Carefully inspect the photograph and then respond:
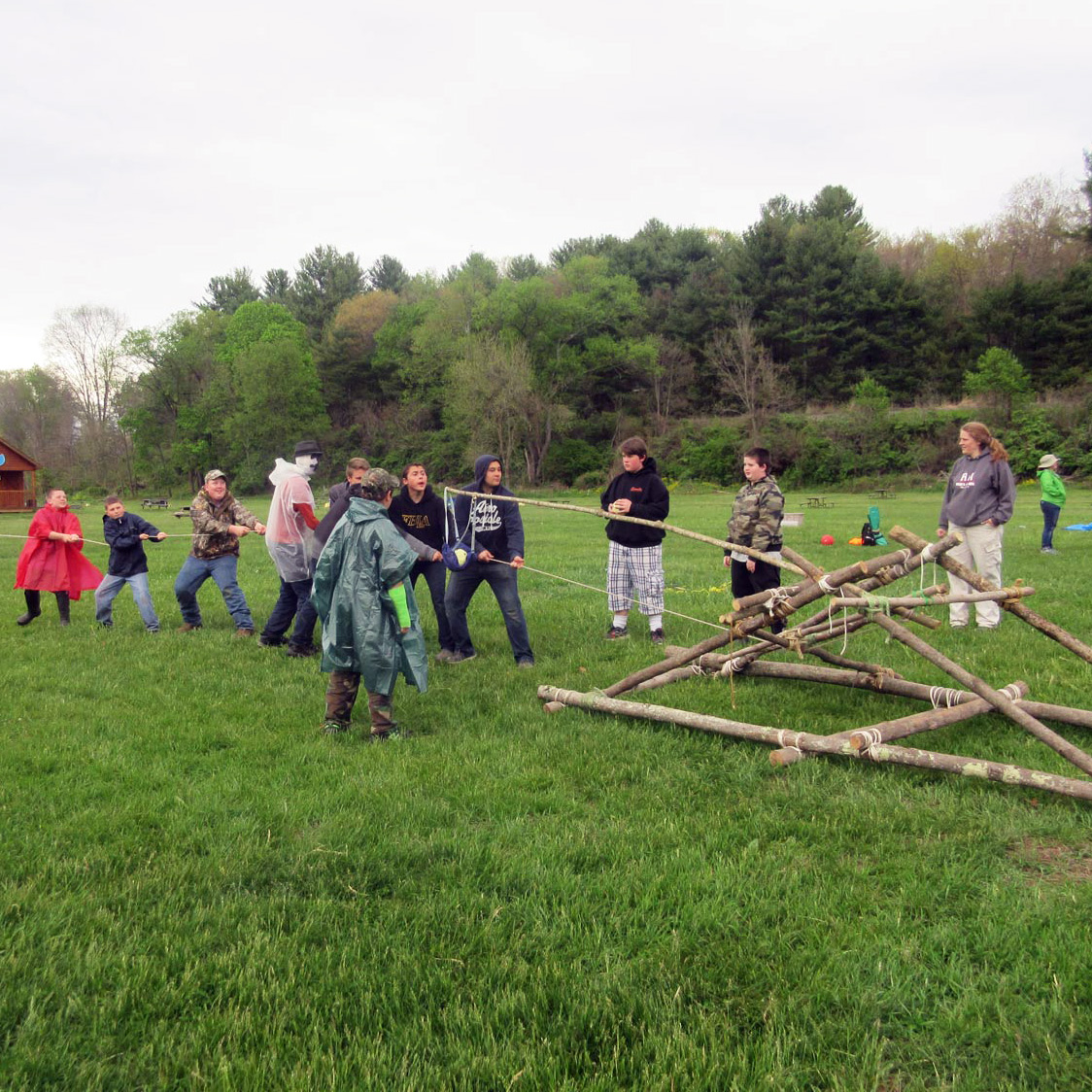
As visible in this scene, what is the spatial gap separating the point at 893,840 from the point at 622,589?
542 cm

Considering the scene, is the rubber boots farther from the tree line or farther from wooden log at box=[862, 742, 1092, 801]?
the tree line

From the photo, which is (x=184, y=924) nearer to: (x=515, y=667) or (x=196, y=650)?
(x=515, y=667)

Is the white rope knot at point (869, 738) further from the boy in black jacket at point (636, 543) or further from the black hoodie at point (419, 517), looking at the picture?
the black hoodie at point (419, 517)

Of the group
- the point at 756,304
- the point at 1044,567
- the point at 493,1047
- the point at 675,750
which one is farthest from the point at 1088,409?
the point at 493,1047

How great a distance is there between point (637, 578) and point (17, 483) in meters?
58.6

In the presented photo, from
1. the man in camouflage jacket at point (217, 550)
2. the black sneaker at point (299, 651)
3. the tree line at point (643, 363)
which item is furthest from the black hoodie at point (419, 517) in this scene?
the tree line at point (643, 363)

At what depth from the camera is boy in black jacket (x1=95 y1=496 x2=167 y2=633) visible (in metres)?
10.4

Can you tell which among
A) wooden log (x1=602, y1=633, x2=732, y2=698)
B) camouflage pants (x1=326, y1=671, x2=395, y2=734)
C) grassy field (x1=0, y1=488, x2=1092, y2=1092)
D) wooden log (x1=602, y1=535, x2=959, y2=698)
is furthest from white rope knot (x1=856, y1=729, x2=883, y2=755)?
camouflage pants (x1=326, y1=671, x2=395, y2=734)

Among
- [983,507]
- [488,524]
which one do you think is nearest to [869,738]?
[488,524]

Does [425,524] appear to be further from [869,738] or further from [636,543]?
[869,738]

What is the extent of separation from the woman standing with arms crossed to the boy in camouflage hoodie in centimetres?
219

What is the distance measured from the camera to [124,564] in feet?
34.6

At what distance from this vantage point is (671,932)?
11.8ft

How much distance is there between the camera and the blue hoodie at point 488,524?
29.0 feet
